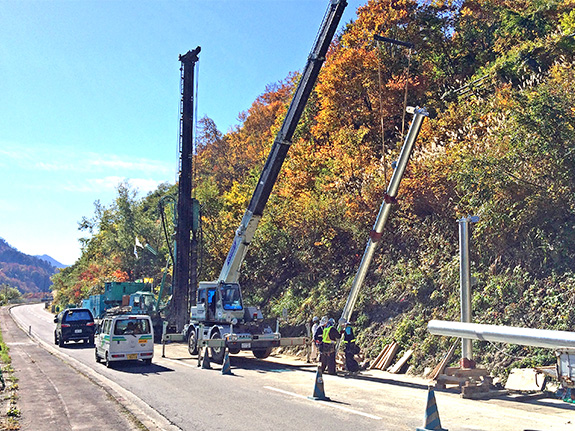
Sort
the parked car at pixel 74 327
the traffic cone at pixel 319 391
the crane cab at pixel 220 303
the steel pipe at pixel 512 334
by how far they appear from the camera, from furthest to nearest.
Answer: the parked car at pixel 74 327 < the crane cab at pixel 220 303 < the traffic cone at pixel 319 391 < the steel pipe at pixel 512 334

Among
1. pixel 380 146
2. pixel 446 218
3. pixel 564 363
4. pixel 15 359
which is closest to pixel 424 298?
pixel 446 218

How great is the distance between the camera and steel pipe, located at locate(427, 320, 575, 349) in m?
6.13

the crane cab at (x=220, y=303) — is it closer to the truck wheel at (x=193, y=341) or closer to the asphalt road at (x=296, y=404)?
the truck wheel at (x=193, y=341)

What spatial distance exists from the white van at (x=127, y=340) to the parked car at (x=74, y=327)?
989 centimetres

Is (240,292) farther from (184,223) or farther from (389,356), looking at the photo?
(184,223)

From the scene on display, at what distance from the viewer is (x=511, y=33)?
26969 mm

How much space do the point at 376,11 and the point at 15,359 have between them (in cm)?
2433

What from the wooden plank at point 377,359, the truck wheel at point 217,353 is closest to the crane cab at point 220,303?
the truck wheel at point 217,353

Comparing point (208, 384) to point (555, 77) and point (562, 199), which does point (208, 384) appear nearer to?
point (562, 199)

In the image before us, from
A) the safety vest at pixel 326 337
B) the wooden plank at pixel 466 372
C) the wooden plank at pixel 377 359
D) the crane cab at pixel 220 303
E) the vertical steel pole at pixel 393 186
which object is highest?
the vertical steel pole at pixel 393 186

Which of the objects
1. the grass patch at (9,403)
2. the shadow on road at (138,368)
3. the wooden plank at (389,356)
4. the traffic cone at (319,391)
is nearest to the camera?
the grass patch at (9,403)

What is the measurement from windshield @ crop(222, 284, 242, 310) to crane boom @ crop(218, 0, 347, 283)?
969 mm

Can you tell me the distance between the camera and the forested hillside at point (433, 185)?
15.6 meters

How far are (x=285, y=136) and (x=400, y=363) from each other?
9.34m
